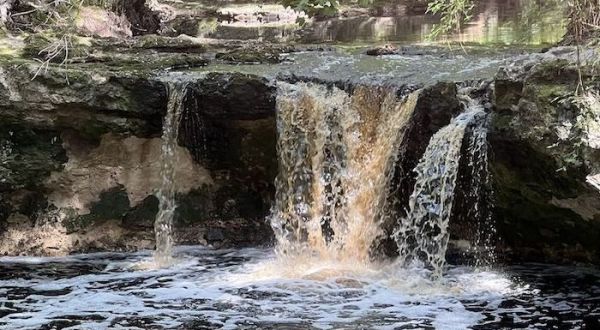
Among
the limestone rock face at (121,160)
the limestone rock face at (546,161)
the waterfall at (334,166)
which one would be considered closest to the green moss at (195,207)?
the limestone rock face at (121,160)

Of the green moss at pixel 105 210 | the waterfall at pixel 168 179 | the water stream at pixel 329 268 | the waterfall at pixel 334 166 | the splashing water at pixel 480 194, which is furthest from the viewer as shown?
the green moss at pixel 105 210

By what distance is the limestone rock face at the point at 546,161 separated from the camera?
4.91 meters

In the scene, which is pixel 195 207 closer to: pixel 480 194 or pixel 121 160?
pixel 121 160

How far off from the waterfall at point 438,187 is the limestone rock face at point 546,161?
0.18 meters

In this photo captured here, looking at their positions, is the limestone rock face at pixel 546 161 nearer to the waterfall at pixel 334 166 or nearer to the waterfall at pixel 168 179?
the waterfall at pixel 334 166

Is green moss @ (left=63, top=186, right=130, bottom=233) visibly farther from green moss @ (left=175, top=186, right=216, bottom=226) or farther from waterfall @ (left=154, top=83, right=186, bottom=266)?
green moss @ (left=175, top=186, right=216, bottom=226)

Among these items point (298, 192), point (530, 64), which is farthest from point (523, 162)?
point (298, 192)

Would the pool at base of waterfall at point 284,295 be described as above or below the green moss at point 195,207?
below

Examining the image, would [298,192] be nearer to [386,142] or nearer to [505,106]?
[386,142]

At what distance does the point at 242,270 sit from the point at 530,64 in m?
2.89

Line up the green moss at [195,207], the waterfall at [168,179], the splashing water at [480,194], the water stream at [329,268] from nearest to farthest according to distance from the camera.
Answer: the water stream at [329,268] < the splashing water at [480,194] < the waterfall at [168,179] < the green moss at [195,207]

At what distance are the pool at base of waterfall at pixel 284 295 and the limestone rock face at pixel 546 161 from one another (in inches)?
10.5

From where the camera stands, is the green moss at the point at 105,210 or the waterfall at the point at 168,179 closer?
the waterfall at the point at 168,179

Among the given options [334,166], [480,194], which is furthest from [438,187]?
[334,166]
